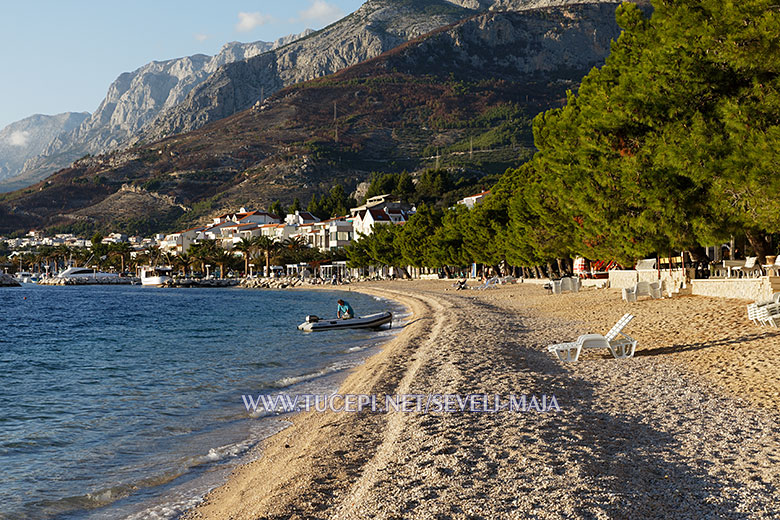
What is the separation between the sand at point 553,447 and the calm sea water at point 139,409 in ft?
3.62

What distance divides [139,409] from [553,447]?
10.5 meters

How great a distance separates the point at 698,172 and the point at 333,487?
1697cm

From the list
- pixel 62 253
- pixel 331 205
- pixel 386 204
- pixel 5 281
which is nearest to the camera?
pixel 5 281

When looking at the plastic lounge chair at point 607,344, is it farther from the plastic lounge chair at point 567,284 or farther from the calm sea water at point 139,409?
the plastic lounge chair at point 567,284

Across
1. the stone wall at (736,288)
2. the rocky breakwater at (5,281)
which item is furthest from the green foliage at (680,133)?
the rocky breakwater at (5,281)

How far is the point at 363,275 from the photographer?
4865 inches

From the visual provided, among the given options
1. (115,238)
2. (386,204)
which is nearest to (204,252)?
(386,204)

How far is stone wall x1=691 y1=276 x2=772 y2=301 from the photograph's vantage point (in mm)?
20773

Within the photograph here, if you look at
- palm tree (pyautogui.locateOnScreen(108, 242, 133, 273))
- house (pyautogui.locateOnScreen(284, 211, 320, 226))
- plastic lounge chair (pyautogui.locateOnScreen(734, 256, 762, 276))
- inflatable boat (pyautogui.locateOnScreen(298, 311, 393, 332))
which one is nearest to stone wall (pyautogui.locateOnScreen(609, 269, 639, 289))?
plastic lounge chair (pyautogui.locateOnScreen(734, 256, 762, 276))

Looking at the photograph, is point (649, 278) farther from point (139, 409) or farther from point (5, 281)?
point (5, 281)

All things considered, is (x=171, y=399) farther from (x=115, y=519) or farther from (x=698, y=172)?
(x=698, y=172)

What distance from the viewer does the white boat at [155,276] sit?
13438 centimetres

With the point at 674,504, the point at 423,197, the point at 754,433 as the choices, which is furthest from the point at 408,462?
the point at 423,197

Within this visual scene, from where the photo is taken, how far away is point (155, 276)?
13938 centimetres
